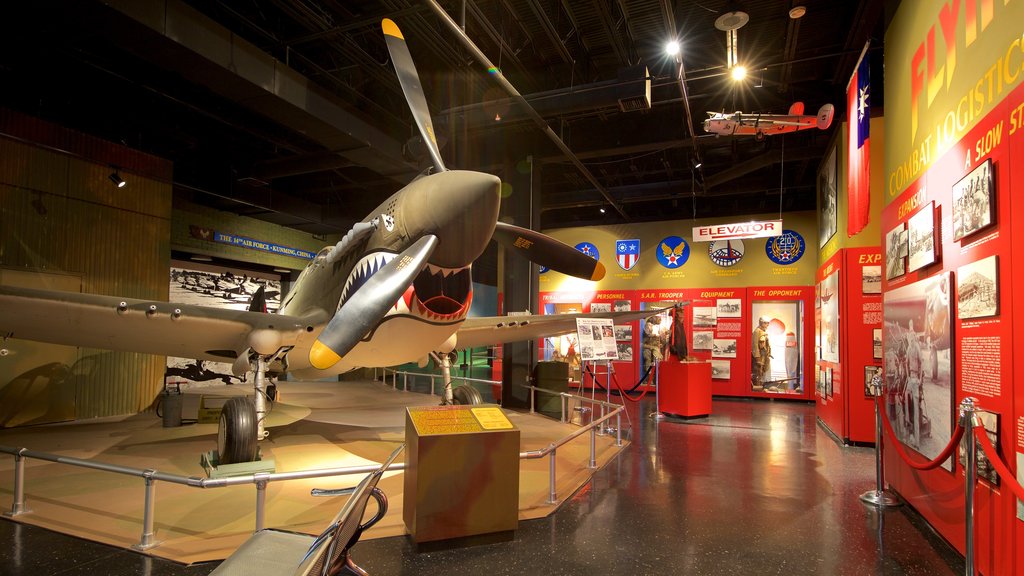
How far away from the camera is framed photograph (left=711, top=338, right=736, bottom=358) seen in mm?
12047

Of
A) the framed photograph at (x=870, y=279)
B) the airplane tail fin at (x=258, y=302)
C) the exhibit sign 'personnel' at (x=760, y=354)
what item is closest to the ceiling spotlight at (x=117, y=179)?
the airplane tail fin at (x=258, y=302)

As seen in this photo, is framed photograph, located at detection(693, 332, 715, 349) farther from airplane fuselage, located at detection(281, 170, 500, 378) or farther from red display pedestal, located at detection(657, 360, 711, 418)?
airplane fuselage, located at detection(281, 170, 500, 378)

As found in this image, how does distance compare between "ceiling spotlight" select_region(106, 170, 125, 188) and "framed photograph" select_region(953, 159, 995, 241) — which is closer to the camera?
"framed photograph" select_region(953, 159, 995, 241)

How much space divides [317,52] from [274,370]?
190 inches

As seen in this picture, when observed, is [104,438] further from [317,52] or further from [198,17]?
[317,52]

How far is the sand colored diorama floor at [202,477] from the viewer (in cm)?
341

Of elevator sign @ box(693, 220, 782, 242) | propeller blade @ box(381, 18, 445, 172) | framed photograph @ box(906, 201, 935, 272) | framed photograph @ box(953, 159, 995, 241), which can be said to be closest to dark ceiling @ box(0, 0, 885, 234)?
propeller blade @ box(381, 18, 445, 172)

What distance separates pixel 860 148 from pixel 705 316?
806 cm

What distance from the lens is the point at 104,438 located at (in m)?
6.62

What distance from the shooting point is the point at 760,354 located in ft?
38.7

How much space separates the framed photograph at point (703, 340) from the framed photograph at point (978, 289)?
9365 millimetres

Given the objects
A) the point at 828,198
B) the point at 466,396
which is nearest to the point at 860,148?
the point at 828,198

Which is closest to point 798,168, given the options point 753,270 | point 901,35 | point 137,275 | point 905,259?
point 753,270

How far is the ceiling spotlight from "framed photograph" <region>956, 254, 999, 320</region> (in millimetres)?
10929
